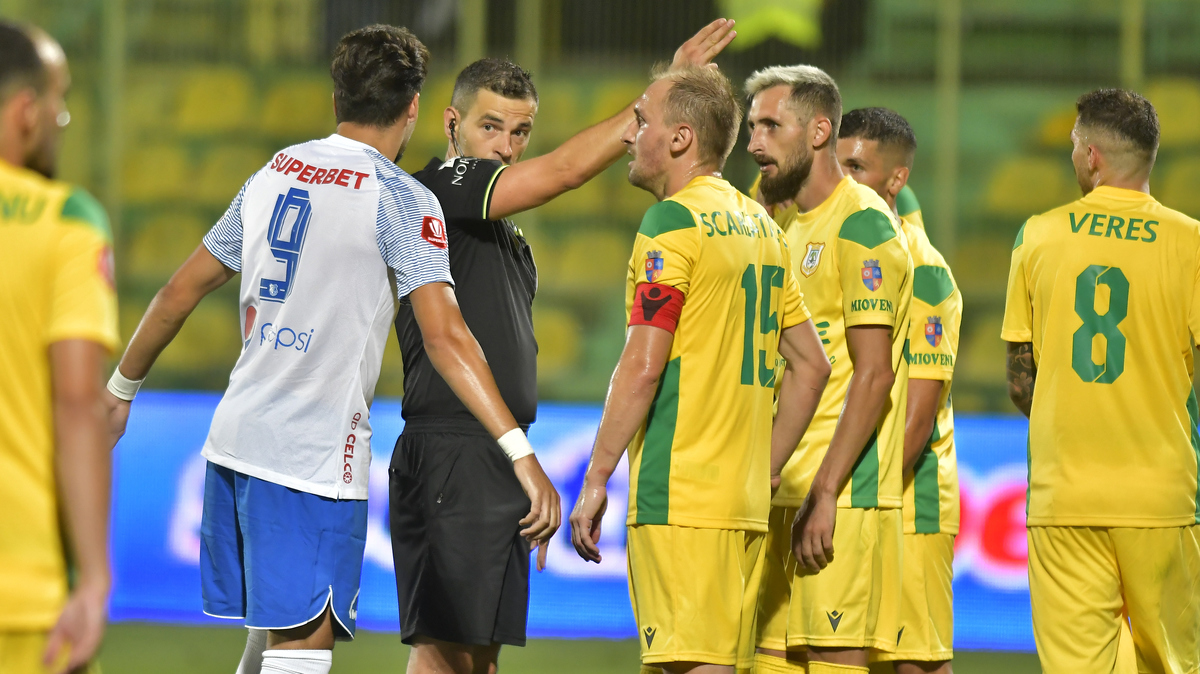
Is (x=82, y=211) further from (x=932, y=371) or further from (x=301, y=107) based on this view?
(x=301, y=107)

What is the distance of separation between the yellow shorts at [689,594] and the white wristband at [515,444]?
0.42 m

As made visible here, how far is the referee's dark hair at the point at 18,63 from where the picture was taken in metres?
1.88

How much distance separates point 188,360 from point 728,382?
6063mm

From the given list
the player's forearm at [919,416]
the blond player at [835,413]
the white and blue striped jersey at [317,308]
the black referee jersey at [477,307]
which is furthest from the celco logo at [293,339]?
the player's forearm at [919,416]

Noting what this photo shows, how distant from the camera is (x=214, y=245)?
3.12 m

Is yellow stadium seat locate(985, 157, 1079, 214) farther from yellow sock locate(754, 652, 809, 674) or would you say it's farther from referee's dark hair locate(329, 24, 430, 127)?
referee's dark hair locate(329, 24, 430, 127)

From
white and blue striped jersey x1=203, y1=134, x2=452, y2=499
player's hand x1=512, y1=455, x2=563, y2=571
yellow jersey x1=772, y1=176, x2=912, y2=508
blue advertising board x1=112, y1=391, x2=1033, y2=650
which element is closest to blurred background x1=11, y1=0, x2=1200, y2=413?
blue advertising board x1=112, y1=391, x2=1033, y2=650

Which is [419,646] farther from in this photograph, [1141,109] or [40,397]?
[1141,109]

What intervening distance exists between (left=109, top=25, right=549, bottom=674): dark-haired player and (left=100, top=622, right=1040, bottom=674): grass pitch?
8.92 feet

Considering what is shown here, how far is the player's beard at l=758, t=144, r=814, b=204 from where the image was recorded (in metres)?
3.60

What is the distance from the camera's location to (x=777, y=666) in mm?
3557

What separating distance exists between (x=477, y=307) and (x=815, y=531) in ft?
3.71

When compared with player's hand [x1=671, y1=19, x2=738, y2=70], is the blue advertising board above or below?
below

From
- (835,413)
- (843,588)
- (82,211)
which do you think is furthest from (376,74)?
(843,588)
